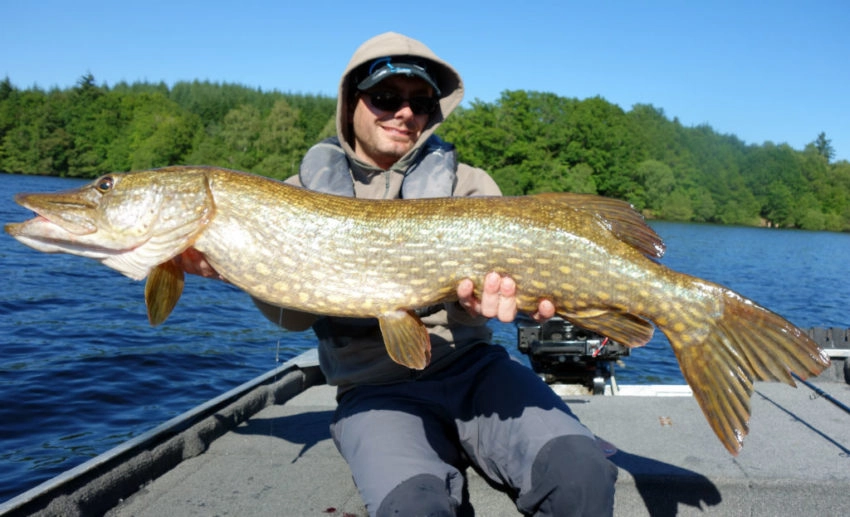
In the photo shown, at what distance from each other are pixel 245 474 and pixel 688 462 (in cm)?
224

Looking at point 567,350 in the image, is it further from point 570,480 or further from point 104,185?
point 104,185

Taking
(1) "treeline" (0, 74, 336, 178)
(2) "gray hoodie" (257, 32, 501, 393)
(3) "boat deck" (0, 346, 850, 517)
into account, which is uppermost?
(1) "treeline" (0, 74, 336, 178)

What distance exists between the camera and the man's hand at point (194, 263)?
2.80m

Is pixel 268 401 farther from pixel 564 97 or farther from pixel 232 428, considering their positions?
pixel 564 97

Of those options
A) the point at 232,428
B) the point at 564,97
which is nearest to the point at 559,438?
the point at 232,428

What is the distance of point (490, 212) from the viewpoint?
8.76 ft

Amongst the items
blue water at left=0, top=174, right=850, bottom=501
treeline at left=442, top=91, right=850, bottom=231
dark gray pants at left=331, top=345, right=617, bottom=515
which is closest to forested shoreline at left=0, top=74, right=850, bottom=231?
treeline at left=442, top=91, right=850, bottom=231

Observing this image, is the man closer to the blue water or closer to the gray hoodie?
the gray hoodie

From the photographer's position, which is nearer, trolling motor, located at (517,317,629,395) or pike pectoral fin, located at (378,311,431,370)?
pike pectoral fin, located at (378,311,431,370)

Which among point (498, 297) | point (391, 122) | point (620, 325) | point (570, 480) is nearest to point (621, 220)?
point (620, 325)

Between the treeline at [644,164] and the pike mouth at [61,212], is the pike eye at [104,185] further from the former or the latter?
the treeline at [644,164]

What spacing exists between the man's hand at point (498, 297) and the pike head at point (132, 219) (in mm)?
1096

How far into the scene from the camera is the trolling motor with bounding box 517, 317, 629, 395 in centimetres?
464

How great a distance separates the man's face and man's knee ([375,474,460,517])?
163 cm
